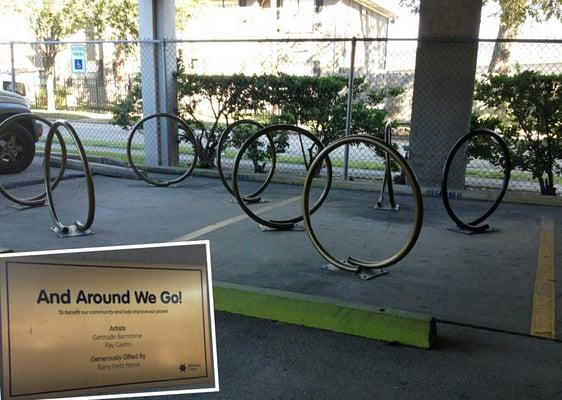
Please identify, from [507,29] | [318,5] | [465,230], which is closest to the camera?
[465,230]

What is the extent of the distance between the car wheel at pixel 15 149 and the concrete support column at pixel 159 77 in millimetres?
1954

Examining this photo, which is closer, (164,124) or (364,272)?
(364,272)

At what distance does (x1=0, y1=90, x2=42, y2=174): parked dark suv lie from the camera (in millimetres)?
9109

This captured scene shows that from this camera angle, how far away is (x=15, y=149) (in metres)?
9.28

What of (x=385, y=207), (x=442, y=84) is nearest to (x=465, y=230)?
(x=385, y=207)

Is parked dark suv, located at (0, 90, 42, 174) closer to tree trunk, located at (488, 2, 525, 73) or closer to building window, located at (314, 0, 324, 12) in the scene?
tree trunk, located at (488, 2, 525, 73)

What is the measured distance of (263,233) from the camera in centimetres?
615

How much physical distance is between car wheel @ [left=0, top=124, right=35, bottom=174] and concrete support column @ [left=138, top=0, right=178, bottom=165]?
1.95 m

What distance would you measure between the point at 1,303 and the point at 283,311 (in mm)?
2350

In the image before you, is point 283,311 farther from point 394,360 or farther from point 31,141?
point 31,141

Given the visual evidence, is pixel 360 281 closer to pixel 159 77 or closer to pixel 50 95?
pixel 159 77

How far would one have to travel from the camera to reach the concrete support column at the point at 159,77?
32.5 ft

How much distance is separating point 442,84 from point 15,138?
6691 mm

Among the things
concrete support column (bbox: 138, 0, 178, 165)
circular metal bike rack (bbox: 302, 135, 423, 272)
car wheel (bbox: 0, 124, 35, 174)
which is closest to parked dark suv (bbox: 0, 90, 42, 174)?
car wheel (bbox: 0, 124, 35, 174)
